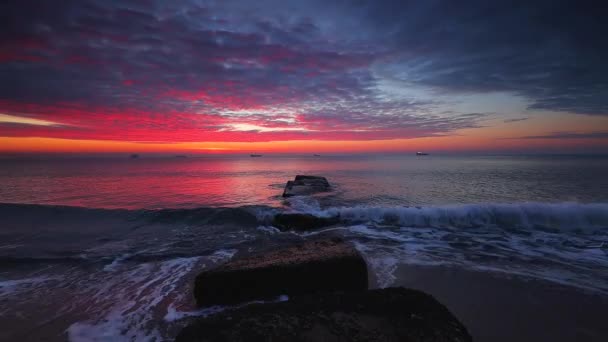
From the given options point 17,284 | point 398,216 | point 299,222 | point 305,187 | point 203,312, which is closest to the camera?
point 203,312

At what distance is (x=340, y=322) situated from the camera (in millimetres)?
2771

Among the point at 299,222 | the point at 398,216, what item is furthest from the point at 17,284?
the point at 398,216

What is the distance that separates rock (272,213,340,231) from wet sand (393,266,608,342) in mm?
4786

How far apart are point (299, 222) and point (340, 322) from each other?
7514mm

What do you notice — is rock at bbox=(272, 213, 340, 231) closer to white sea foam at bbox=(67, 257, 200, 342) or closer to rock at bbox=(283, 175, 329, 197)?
white sea foam at bbox=(67, 257, 200, 342)

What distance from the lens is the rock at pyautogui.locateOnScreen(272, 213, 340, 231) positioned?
33.4 feet

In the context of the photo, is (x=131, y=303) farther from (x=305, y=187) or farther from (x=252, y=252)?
(x=305, y=187)

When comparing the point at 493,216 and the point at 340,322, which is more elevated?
the point at 340,322

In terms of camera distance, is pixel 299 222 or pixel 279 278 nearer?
pixel 279 278

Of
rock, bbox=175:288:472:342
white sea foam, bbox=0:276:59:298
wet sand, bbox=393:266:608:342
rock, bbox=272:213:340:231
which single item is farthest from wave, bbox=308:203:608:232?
white sea foam, bbox=0:276:59:298

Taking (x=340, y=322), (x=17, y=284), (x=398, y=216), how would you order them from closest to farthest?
1. (x=340, y=322)
2. (x=17, y=284)
3. (x=398, y=216)

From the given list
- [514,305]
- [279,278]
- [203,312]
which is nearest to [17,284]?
[203,312]

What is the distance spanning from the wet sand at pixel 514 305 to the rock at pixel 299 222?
15.7 ft

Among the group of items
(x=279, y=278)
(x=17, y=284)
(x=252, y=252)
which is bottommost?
(x=252, y=252)
